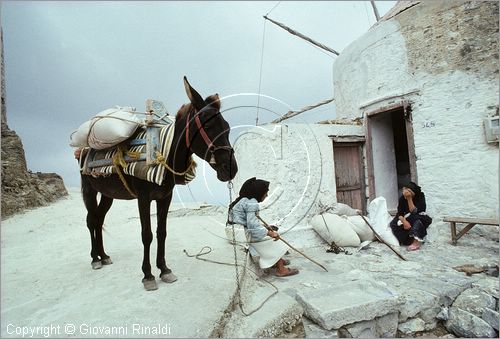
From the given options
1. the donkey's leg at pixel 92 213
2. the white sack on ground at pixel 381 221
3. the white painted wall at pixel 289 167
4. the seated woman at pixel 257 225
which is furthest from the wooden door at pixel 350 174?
the donkey's leg at pixel 92 213

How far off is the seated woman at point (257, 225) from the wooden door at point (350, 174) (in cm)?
349

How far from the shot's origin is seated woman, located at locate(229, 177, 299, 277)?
12.4 feet

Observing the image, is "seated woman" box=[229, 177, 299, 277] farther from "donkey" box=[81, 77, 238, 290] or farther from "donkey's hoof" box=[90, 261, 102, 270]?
"donkey's hoof" box=[90, 261, 102, 270]

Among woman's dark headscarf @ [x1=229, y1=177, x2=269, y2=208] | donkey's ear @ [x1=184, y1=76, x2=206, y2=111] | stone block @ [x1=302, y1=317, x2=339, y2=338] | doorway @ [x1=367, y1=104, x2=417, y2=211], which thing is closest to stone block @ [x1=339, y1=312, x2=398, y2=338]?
stone block @ [x1=302, y1=317, x2=339, y2=338]

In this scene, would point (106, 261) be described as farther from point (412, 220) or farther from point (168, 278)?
point (412, 220)

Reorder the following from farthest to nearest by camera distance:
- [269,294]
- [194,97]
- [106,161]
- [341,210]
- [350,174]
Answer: [350,174] < [341,210] < [106,161] < [269,294] < [194,97]

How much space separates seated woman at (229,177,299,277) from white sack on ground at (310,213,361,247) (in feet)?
5.82

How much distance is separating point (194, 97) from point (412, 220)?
196 inches

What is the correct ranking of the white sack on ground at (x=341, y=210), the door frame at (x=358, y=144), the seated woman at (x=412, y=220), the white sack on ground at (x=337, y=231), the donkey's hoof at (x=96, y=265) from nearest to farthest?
the donkey's hoof at (x=96, y=265) < the seated woman at (x=412, y=220) < the white sack on ground at (x=337, y=231) < the white sack on ground at (x=341, y=210) < the door frame at (x=358, y=144)

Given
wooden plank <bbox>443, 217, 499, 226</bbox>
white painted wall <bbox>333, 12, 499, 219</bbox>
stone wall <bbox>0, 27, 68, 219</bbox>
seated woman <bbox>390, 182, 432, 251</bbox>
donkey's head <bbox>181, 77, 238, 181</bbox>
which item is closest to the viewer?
donkey's head <bbox>181, 77, 238, 181</bbox>

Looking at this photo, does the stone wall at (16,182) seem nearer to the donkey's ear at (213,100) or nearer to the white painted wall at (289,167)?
the white painted wall at (289,167)

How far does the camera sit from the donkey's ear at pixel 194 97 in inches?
113

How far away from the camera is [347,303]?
2.83m

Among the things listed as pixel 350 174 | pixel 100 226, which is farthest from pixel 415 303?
pixel 100 226
